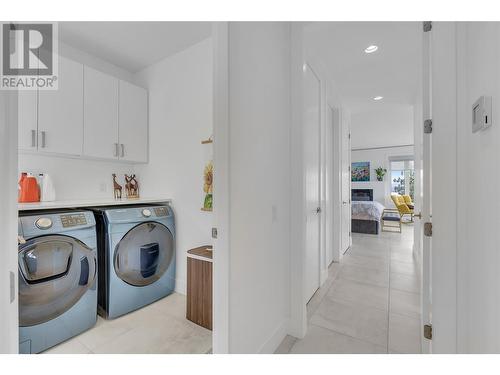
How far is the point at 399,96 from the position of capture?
12.1 ft

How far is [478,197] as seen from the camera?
1001mm

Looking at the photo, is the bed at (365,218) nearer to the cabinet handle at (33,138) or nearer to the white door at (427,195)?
the white door at (427,195)

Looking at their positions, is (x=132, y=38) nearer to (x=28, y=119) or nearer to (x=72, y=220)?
(x=28, y=119)

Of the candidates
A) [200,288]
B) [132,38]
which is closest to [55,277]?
[200,288]

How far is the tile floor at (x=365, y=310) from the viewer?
1610 millimetres

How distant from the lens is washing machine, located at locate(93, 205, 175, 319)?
1.91 meters

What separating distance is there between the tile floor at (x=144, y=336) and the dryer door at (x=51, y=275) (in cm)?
29

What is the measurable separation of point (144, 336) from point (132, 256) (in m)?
0.65

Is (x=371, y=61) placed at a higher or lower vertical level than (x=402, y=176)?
higher

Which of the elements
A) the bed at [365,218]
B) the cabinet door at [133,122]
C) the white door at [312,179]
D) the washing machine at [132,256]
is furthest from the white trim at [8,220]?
Result: the bed at [365,218]

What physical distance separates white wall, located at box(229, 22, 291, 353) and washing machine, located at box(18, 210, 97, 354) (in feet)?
4.27

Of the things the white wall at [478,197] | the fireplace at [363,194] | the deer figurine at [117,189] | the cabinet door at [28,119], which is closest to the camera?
Result: the white wall at [478,197]

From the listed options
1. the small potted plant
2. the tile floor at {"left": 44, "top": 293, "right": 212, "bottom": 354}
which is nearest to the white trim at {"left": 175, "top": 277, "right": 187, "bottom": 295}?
the tile floor at {"left": 44, "top": 293, "right": 212, "bottom": 354}
